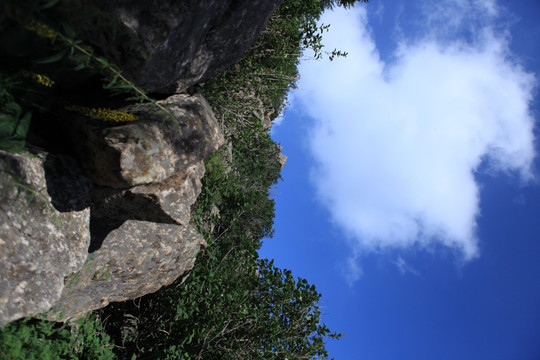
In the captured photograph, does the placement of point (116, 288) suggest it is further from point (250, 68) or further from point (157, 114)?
point (250, 68)

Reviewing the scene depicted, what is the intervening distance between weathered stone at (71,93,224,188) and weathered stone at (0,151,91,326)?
358mm

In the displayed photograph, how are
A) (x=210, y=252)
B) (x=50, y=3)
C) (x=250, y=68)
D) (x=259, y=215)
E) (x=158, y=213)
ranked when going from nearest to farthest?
(x=50, y=3) → (x=158, y=213) → (x=210, y=252) → (x=250, y=68) → (x=259, y=215)

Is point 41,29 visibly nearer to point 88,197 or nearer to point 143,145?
point 143,145

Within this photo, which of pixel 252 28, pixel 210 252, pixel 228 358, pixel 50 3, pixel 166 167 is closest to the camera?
pixel 50 3

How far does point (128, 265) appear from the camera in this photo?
262 inches

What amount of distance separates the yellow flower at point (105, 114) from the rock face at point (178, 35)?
44cm

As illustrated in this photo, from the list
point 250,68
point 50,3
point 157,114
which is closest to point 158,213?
point 157,114

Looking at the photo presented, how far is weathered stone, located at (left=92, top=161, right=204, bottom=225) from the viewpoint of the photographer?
5145 mm

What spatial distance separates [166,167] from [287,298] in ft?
17.2

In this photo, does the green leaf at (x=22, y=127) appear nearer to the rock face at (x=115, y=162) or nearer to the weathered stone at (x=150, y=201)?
the rock face at (x=115, y=162)

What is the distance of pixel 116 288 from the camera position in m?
6.80

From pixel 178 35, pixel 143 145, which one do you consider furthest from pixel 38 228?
pixel 178 35

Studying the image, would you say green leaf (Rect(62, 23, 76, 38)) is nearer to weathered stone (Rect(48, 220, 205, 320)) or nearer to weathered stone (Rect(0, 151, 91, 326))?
weathered stone (Rect(0, 151, 91, 326))

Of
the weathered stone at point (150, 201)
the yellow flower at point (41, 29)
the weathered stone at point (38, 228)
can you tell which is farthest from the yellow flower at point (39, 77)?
the weathered stone at point (150, 201)
